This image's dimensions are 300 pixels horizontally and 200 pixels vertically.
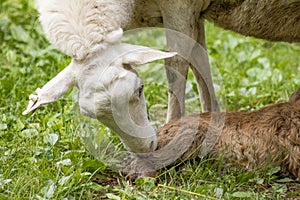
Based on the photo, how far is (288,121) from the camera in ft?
15.1

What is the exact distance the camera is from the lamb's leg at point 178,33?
475cm

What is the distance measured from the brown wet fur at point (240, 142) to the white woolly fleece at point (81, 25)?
30.6 inches

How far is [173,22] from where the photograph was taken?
478cm

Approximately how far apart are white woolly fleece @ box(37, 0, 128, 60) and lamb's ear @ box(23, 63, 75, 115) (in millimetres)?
129

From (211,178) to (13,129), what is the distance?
1.50m

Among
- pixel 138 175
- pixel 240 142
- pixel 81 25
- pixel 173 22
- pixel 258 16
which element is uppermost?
pixel 258 16

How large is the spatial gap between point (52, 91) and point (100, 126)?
878 millimetres

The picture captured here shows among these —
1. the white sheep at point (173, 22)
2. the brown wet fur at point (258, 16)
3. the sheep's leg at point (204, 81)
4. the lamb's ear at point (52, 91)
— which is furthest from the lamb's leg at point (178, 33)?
the lamb's ear at point (52, 91)

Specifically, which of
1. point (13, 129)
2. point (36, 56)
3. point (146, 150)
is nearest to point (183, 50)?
point (146, 150)

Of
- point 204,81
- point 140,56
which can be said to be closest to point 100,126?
point 140,56

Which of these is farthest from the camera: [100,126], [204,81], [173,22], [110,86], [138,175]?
[204,81]

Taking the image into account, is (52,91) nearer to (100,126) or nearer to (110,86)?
(110,86)

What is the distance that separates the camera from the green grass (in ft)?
14.0

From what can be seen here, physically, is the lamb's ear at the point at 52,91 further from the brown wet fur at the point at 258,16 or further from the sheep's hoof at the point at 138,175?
the brown wet fur at the point at 258,16
